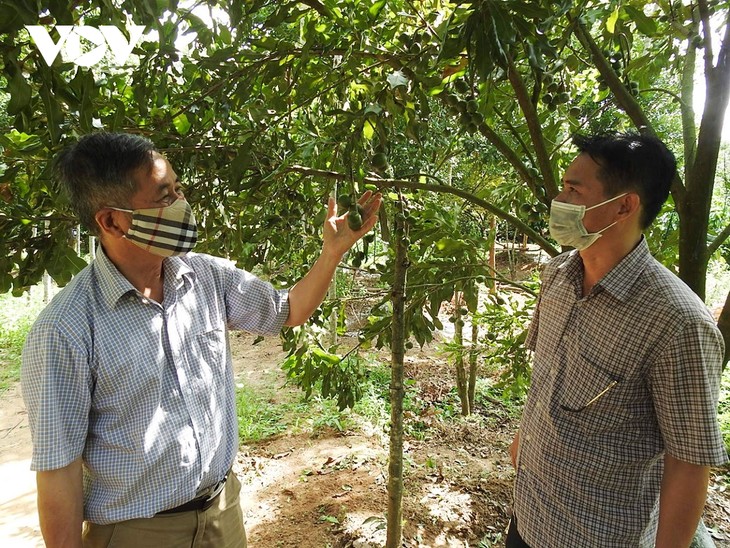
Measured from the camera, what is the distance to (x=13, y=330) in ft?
28.4

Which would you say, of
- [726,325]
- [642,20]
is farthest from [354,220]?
[726,325]

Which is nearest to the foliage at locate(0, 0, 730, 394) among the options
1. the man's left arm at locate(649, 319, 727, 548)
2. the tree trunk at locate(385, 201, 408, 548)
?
the tree trunk at locate(385, 201, 408, 548)

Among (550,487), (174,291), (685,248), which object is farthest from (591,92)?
(174,291)

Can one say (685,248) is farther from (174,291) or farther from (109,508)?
(109,508)

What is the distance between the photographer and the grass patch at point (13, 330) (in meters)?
7.16

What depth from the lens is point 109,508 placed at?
1353 mm

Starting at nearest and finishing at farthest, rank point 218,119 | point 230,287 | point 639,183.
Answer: point 639,183, point 230,287, point 218,119

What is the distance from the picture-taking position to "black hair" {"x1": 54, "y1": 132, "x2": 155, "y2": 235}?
1374 mm

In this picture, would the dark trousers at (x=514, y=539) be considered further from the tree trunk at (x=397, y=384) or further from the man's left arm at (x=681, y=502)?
the tree trunk at (x=397, y=384)

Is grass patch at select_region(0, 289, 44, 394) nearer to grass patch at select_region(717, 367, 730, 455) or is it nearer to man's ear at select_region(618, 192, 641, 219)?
man's ear at select_region(618, 192, 641, 219)

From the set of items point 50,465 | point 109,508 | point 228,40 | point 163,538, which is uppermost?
point 228,40

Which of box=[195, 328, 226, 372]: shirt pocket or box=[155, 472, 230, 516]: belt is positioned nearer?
box=[155, 472, 230, 516]: belt

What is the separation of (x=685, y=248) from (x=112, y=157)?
2.14m

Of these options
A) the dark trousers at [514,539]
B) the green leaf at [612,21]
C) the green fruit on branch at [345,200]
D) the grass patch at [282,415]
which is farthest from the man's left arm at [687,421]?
the grass patch at [282,415]
